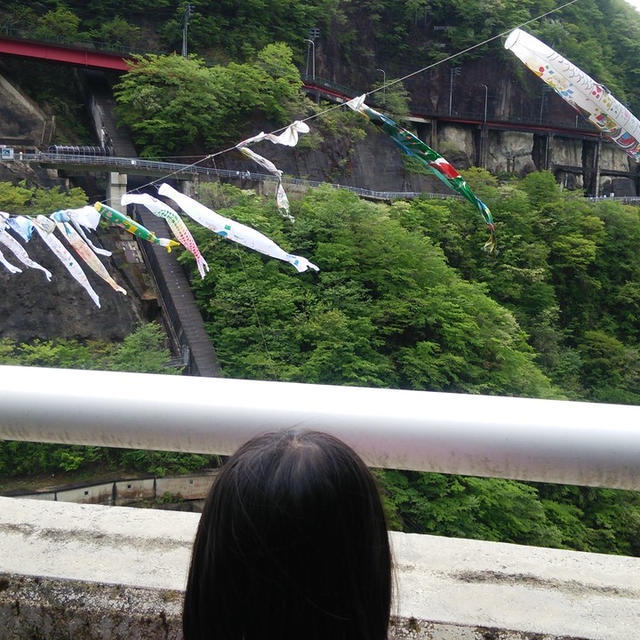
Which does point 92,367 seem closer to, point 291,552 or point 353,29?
point 291,552

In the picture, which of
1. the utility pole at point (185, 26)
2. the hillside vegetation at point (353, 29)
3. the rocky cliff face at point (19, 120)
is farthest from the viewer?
the hillside vegetation at point (353, 29)

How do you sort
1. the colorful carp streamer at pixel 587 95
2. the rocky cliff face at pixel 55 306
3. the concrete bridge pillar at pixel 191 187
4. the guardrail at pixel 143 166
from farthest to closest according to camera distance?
1. the concrete bridge pillar at pixel 191 187
2. the guardrail at pixel 143 166
3. the rocky cliff face at pixel 55 306
4. the colorful carp streamer at pixel 587 95

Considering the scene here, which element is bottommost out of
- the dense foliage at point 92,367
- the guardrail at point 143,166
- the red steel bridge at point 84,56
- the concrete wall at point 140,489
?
the concrete wall at point 140,489

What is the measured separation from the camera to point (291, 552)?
1.80ft

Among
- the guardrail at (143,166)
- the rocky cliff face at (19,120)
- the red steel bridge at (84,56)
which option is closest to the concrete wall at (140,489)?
the guardrail at (143,166)

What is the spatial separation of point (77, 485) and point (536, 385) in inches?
297

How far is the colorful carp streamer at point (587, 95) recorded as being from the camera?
472 centimetres

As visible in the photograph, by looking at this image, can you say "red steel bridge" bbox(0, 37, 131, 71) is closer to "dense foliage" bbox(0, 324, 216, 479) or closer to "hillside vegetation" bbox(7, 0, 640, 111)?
"hillside vegetation" bbox(7, 0, 640, 111)

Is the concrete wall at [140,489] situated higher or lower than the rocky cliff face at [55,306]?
lower

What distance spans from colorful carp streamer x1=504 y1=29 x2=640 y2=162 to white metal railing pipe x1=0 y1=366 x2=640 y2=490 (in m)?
4.68

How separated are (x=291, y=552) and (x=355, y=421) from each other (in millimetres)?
253

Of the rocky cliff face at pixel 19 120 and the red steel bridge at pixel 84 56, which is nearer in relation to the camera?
the rocky cliff face at pixel 19 120

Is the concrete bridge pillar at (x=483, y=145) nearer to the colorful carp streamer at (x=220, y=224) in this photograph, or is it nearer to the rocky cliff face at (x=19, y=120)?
the rocky cliff face at (x=19, y=120)

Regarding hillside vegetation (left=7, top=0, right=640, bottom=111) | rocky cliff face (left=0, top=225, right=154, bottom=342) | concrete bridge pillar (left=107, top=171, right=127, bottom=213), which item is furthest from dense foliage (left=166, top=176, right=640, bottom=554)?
hillside vegetation (left=7, top=0, right=640, bottom=111)
